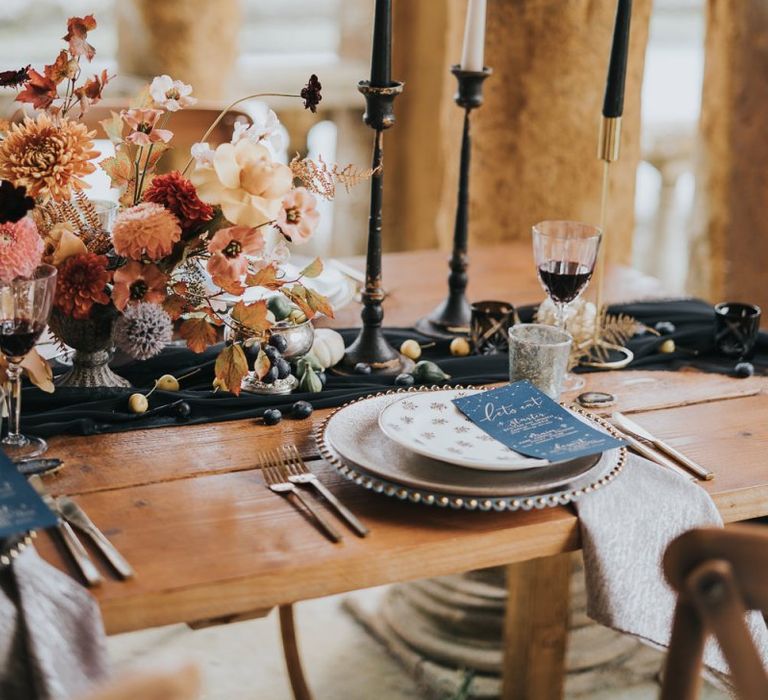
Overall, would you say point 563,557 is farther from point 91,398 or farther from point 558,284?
point 91,398

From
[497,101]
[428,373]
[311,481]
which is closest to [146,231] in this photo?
[311,481]

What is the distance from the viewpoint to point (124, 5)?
112 inches

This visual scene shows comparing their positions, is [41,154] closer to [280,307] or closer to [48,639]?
[280,307]

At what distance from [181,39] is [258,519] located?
6.83 feet

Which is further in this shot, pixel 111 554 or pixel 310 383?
pixel 310 383

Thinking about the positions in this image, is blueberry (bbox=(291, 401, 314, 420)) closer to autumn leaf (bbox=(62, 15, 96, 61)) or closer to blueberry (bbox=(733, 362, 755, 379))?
autumn leaf (bbox=(62, 15, 96, 61))

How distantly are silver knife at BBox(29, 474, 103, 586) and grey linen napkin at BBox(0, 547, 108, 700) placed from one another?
16 mm

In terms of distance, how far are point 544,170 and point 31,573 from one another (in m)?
1.84

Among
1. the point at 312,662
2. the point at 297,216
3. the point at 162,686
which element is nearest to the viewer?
the point at 162,686

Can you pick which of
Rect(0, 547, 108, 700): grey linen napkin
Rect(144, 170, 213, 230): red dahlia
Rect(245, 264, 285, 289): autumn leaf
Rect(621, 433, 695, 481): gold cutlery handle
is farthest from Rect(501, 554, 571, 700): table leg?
Rect(0, 547, 108, 700): grey linen napkin

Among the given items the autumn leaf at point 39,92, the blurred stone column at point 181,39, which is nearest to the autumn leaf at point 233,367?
the autumn leaf at point 39,92

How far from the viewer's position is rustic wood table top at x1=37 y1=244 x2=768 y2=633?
95 centimetres

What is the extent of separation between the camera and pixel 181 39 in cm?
286

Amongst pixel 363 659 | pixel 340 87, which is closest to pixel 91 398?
pixel 363 659
